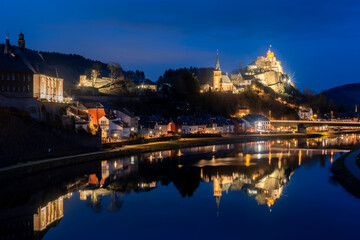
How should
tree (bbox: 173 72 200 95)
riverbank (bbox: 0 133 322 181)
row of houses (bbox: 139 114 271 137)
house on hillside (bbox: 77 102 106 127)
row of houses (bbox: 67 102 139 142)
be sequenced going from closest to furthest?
riverbank (bbox: 0 133 322 181), row of houses (bbox: 67 102 139 142), house on hillside (bbox: 77 102 106 127), row of houses (bbox: 139 114 271 137), tree (bbox: 173 72 200 95)

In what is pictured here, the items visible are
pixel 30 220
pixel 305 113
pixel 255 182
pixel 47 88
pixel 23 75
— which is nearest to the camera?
pixel 30 220

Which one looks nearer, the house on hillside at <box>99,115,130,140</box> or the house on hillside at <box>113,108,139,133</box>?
the house on hillside at <box>99,115,130,140</box>

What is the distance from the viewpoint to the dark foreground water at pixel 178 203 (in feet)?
56.5

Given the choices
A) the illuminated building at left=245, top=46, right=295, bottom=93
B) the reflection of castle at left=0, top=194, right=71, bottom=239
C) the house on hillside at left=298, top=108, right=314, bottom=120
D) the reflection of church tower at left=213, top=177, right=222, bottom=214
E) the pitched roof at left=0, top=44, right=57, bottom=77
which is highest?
the illuminated building at left=245, top=46, right=295, bottom=93

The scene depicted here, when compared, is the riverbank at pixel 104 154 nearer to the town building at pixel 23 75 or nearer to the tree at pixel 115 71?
the town building at pixel 23 75

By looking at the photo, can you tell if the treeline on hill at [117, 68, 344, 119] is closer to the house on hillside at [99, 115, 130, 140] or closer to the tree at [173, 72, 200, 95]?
the tree at [173, 72, 200, 95]

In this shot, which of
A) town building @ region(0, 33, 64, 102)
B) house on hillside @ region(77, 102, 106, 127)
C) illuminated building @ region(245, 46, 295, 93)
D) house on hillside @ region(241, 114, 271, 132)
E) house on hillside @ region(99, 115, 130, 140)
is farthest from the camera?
illuminated building @ region(245, 46, 295, 93)

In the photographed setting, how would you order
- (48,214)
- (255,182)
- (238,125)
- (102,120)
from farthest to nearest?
1. (238,125)
2. (102,120)
3. (255,182)
4. (48,214)

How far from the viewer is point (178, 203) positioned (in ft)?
72.6

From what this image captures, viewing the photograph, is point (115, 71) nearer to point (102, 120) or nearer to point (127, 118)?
point (127, 118)

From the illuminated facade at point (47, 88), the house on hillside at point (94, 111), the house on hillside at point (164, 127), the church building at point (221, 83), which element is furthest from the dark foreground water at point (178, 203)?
the church building at point (221, 83)

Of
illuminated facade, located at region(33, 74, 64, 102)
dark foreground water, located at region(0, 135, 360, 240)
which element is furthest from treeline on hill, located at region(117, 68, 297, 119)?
dark foreground water, located at region(0, 135, 360, 240)

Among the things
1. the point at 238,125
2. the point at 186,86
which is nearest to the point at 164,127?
the point at 238,125

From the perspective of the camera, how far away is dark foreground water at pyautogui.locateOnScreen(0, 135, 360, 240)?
56.5ft
